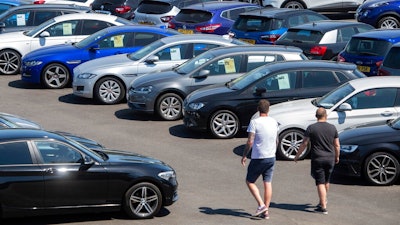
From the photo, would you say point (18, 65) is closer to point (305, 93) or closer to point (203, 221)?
point (305, 93)

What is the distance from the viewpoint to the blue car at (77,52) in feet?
71.6

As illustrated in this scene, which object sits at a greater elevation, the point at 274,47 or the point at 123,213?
the point at 274,47

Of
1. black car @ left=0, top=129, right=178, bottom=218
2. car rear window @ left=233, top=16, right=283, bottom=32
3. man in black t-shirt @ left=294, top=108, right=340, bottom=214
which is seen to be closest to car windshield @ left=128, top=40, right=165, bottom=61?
car rear window @ left=233, top=16, right=283, bottom=32

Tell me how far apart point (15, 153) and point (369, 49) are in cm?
1117

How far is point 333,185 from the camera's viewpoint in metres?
14.3

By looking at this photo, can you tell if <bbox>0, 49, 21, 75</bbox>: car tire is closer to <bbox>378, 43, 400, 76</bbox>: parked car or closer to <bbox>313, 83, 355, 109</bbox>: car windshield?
<bbox>378, 43, 400, 76</bbox>: parked car

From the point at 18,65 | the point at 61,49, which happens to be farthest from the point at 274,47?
the point at 18,65

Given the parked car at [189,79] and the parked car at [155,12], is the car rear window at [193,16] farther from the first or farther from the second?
the parked car at [189,79]

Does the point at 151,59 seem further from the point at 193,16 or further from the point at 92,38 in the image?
the point at 193,16

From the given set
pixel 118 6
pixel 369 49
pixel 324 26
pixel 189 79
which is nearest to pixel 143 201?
pixel 189 79

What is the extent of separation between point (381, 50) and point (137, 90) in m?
5.53

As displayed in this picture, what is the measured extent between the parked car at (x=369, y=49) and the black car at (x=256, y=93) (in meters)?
2.94

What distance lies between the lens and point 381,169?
1420cm

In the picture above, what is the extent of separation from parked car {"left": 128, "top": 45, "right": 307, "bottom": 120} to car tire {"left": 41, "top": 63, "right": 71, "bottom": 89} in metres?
3.35
